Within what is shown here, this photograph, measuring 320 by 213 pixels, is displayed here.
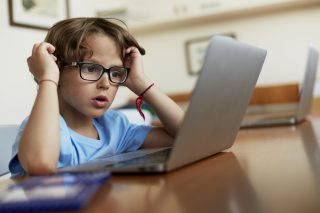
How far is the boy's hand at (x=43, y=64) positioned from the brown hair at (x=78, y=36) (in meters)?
0.13

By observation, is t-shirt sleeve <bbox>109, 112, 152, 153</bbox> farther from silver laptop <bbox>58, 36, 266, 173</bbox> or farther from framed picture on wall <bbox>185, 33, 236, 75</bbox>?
framed picture on wall <bbox>185, 33, 236, 75</bbox>

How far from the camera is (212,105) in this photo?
0.60 m

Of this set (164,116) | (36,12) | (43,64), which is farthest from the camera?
(36,12)

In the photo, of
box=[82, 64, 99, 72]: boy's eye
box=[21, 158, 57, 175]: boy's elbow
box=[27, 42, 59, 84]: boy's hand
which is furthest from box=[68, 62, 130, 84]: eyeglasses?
box=[21, 158, 57, 175]: boy's elbow

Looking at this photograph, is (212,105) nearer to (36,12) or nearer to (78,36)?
(78,36)

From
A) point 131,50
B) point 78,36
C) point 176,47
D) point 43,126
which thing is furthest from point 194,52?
point 43,126

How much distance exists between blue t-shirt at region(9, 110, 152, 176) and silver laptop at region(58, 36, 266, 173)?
193mm

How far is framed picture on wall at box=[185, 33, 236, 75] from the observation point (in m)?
2.78

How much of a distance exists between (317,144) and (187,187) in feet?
1.48

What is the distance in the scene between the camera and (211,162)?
2.25ft

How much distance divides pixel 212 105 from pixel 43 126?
0.31m

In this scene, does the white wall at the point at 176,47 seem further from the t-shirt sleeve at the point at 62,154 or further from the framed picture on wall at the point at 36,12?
the t-shirt sleeve at the point at 62,154

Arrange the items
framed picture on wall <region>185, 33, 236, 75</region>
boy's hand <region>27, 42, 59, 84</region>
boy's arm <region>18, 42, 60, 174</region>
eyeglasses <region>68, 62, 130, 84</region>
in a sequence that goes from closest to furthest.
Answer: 1. boy's arm <region>18, 42, 60, 174</region>
2. boy's hand <region>27, 42, 59, 84</region>
3. eyeglasses <region>68, 62, 130, 84</region>
4. framed picture on wall <region>185, 33, 236, 75</region>

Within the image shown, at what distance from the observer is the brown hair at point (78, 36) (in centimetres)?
95
